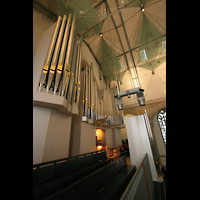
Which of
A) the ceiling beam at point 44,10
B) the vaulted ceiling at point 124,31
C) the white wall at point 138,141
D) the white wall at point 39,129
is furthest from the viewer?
the vaulted ceiling at point 124,31

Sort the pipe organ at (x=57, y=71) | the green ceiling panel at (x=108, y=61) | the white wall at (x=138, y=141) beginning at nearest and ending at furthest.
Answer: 1. the pipe organ at (x=57, y=71)
2. the white wall at (x=138, y=141)
3. the green ceiling panel at (x=108, y=61)

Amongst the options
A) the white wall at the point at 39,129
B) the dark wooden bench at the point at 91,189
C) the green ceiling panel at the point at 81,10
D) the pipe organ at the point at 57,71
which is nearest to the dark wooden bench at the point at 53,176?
the white wall at the point at 39,129

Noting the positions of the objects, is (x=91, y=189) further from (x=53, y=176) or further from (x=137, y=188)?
(x=53, y=176)

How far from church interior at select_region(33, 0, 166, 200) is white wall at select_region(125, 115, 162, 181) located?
26 mm

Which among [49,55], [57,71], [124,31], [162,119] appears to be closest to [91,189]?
[57,71]

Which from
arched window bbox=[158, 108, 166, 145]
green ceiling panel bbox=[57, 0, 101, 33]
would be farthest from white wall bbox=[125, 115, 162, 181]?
arched window bbox=[158, 108, 166, 145]

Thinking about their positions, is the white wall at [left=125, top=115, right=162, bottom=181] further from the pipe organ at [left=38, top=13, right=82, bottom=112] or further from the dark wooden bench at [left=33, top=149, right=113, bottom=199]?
the pipe organ at [left=38, top=13, right=82, bottom=112]

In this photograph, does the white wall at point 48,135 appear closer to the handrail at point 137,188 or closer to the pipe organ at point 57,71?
the pipe organ at point 57,71

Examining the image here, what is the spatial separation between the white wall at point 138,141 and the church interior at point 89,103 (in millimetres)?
26

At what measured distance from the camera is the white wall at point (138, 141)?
268 centimetres

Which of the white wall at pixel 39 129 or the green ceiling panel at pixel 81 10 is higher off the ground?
the green ceiling panel at pixel 81 10

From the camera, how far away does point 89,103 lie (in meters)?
4.14
